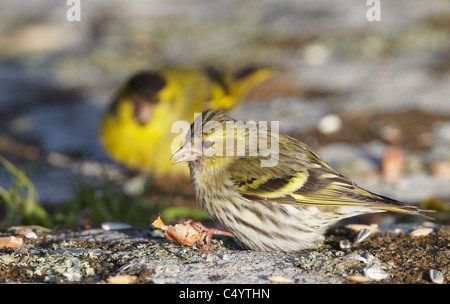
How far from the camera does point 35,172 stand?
19.8 feet

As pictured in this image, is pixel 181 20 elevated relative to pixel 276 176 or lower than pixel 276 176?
elevated

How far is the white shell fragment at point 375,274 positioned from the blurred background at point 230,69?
153 cm

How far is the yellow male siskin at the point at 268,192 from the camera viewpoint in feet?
11.2

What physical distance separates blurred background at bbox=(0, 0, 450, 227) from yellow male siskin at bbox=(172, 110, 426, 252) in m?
1.06

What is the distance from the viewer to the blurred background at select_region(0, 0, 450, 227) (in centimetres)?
525

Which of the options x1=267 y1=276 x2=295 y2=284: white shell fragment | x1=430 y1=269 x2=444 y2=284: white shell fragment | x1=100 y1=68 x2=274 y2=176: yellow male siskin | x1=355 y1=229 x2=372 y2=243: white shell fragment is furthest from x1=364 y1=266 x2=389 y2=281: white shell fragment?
x1=100 y1=68 x2=274 y2=176: yellow male siskin

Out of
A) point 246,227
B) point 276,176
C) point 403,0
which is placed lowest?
point 246,227

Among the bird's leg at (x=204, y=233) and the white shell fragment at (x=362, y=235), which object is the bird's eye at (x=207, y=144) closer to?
the bird's leg at (x=204, y=233)

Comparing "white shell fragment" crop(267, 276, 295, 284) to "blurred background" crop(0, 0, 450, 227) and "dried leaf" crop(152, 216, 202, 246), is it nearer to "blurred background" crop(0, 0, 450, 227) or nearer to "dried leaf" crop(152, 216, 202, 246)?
"dried leaf" crop(152, 216, 202, 246)

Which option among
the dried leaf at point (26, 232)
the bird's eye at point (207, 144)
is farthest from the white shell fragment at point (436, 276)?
the dried leaf at point (26, 232)

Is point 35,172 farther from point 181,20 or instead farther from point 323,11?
point 323,11

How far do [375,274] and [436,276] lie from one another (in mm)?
269
